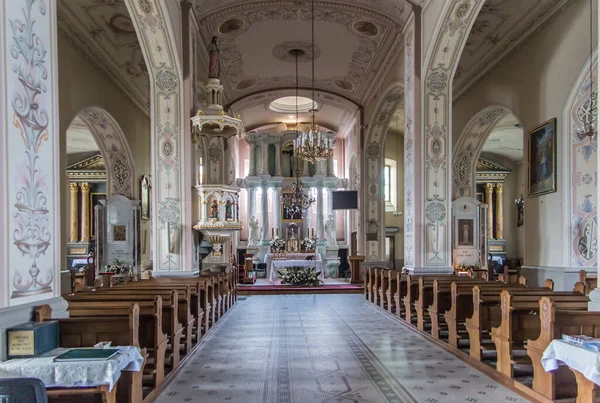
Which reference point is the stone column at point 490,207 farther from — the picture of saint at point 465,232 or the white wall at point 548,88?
the white wall at point 548,88

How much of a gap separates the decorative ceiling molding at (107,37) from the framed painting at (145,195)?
2779mm

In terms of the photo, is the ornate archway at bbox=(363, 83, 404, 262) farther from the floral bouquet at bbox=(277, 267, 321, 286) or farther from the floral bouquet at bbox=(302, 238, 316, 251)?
the floral bouquet at bbox=(302, 238, 316, 251)

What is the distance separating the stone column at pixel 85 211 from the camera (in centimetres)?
1816

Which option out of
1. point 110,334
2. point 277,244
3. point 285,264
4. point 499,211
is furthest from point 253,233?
point 110,334

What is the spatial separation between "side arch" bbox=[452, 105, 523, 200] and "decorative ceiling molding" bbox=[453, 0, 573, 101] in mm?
1074

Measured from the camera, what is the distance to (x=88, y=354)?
120 inches

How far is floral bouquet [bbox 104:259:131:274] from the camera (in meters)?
13.0

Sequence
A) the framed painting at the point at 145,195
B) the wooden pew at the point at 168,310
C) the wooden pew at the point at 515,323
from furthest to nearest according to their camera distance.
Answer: the framed painting at the point at 145,195 < the wooden pew at the point at 168,310 < the wooden pew at the point at 515,323

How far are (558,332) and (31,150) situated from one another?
13.9 feet

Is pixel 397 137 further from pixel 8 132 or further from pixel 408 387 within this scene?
pixel 8 132

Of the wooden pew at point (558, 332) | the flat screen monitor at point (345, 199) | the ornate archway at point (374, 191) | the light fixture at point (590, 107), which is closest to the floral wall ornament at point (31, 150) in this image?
the wooden pew at point (558, 332)

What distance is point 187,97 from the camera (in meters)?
8.64

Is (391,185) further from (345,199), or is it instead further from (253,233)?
(253,233)

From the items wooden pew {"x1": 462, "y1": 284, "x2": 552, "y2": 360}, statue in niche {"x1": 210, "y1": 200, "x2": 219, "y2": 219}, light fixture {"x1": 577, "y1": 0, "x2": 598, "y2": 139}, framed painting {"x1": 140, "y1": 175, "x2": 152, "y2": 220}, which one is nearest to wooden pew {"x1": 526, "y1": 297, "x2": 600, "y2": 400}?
wooden pew {"x1": 462, "y1": 284, "x2": 552, "y2": 360}
